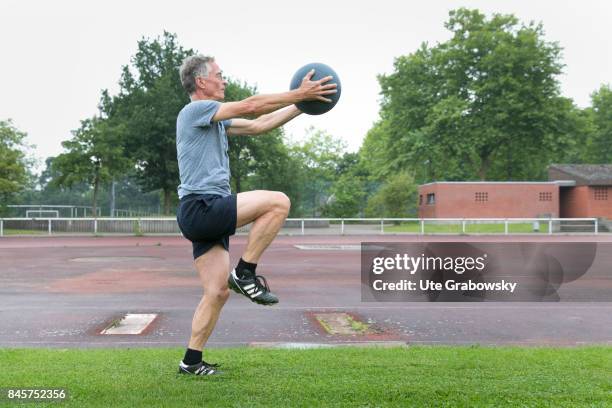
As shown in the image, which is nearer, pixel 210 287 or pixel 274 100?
pixel 274 100

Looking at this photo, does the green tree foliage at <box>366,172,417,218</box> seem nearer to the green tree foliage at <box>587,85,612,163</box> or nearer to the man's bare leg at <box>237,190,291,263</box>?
the green tree foliage at <box>587,85,612,163</box>

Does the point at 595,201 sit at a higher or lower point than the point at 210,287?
higher

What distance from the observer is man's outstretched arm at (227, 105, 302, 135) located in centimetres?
553

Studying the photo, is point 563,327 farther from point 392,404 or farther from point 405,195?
point 405,195

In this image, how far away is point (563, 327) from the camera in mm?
8883

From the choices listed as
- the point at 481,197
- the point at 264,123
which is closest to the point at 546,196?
the point at 481,197

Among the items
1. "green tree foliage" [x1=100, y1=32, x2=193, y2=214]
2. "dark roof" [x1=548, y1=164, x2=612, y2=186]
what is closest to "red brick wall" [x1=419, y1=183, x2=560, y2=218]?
"dark roof" [x1=548, y1=164, x2=612, y2=186]

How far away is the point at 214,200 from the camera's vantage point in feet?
16.4

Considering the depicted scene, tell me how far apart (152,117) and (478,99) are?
1091 inches

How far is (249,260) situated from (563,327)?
575cm

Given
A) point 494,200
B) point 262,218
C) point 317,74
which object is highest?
point 317,74

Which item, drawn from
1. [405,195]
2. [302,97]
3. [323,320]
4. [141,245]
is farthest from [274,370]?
[405,195]

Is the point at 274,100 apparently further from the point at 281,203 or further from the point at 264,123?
the point at 281,203

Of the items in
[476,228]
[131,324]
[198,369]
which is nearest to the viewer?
[198,369]
